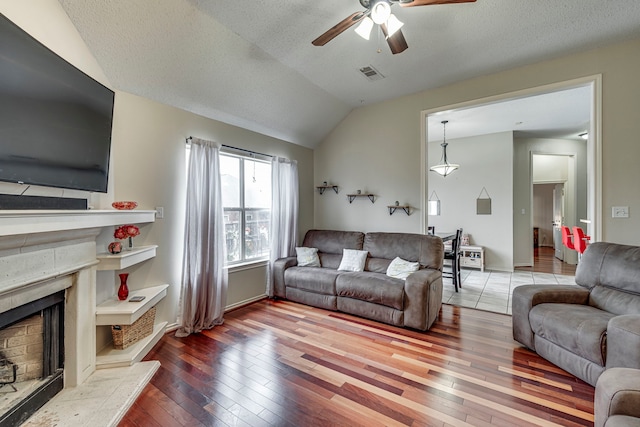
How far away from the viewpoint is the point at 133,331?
93.7 inches

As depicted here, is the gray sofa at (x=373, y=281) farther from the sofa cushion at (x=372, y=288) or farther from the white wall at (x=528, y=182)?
A: the white wall at (x=528, y=182)

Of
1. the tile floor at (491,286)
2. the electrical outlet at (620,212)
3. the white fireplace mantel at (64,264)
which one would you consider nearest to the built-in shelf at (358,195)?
the tile floor at (491,286)

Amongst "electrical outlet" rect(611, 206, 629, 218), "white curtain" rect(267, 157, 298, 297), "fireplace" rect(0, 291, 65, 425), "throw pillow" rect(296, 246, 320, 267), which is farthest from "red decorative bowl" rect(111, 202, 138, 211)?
"electrical outlet" rect(611, 206, 629, 218)

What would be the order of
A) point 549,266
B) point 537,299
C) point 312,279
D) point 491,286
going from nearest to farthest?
point 537,299 → point 312,279 → point 491,286 → point 549,266

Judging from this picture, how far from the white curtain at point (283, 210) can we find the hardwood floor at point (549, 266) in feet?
16.5

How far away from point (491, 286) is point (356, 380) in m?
3.58

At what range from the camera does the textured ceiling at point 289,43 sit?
2.20 m

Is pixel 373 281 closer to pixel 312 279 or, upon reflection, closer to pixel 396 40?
pixel 312 279

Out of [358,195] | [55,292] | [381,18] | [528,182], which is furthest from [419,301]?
[528,182]

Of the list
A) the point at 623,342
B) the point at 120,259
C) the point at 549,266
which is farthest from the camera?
the point at 549,266

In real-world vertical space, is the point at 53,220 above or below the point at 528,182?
below

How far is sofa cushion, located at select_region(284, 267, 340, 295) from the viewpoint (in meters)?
3.47

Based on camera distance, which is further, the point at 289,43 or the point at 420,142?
the point at 420,142

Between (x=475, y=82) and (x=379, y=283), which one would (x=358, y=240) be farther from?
(x=475, y=82)
